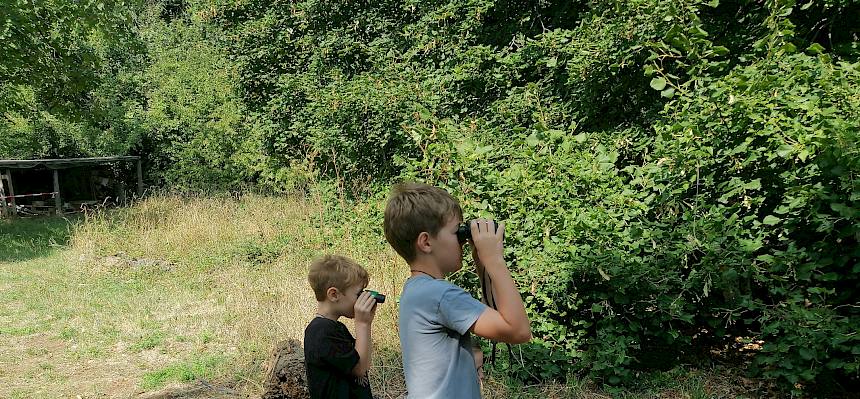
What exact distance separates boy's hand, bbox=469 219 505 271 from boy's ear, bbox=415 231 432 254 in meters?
0.16

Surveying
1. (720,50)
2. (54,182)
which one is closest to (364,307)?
(720,50)

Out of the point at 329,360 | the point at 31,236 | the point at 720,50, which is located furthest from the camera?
the point at 31,236

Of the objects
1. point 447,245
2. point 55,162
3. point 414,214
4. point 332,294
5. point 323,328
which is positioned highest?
point 414,214

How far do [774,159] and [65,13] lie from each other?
15.0 metres

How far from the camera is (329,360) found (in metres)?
2.81

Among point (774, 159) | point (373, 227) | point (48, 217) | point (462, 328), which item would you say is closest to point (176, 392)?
point (373, 227)

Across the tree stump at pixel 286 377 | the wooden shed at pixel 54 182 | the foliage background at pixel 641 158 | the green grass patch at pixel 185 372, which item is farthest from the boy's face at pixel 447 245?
the wooden shed at pixel 54 182

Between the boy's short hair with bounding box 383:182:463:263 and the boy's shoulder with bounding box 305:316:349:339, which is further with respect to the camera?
the boy's shoulder with bounding box 305:316:349:339

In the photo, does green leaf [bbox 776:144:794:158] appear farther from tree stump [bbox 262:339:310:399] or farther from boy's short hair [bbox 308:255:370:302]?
tree stump [bbox 262:339:310:399]

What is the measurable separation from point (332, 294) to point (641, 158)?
3.87 m

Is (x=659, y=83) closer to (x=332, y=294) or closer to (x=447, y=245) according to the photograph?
(x=332, y=294)

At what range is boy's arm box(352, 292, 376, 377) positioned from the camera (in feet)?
8.50

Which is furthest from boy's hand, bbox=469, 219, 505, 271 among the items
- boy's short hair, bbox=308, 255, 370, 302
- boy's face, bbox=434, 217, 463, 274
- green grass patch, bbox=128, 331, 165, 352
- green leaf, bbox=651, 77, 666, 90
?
green grass patch, bbox=128, 331, 165, 352

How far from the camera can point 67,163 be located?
854 inches
